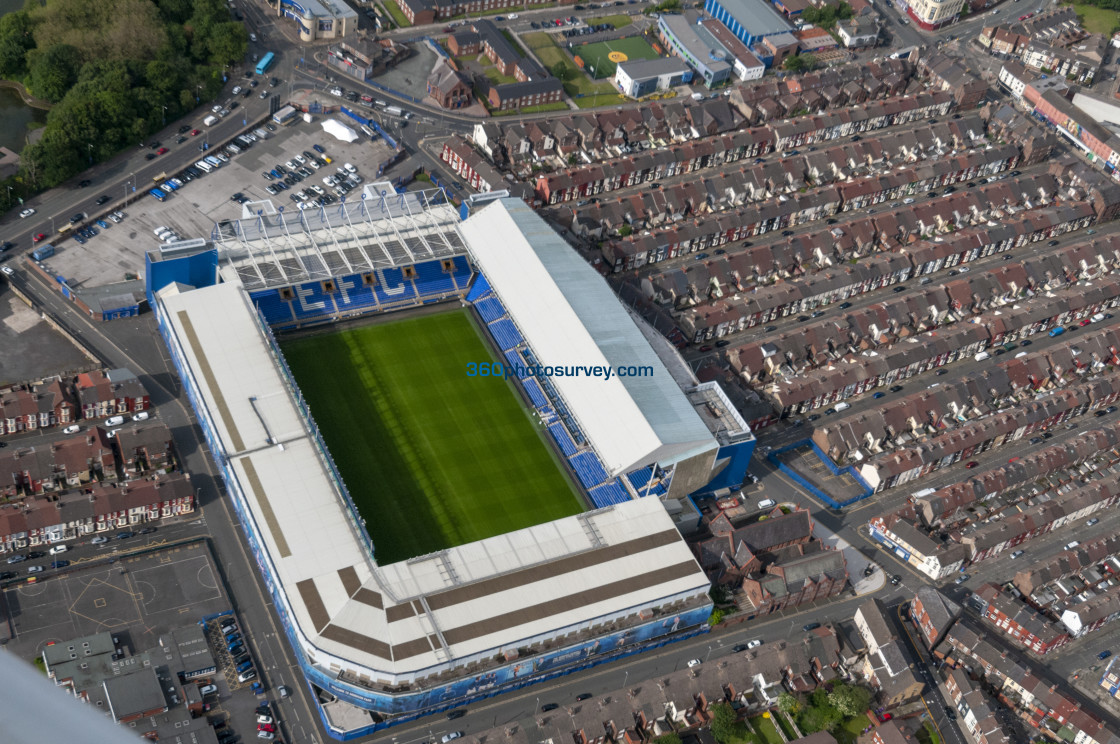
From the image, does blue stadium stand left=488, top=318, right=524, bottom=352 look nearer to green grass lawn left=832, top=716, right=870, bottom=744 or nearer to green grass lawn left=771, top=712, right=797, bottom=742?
green grass lawn left=771, top=712, right=797, bottom=742

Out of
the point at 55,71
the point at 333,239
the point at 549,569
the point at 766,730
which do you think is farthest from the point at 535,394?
the point at 55,71

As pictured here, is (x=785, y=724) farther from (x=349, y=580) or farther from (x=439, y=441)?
(x=439, y=441)

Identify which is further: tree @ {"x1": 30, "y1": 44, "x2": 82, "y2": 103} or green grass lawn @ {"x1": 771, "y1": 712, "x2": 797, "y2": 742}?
tree @ {"x1": 30, "y1": 44, "x2": 82, "y2": 103}

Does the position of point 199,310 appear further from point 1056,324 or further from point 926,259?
point 1056,324

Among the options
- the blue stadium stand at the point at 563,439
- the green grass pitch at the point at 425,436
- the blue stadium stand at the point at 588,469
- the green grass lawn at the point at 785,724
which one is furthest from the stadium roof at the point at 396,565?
the green grass lawn at the point at 785,724

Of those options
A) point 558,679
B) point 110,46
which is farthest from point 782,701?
point 110,46

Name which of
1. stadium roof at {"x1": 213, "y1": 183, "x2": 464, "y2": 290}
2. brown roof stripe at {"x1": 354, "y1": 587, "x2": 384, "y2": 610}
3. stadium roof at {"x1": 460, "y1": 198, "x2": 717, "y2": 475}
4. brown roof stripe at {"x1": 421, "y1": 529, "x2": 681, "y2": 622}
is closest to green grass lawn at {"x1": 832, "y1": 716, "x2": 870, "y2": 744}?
brown roof stripe at {"x1": 421, "y1": 529, "x2": 681, "y2": 622}
